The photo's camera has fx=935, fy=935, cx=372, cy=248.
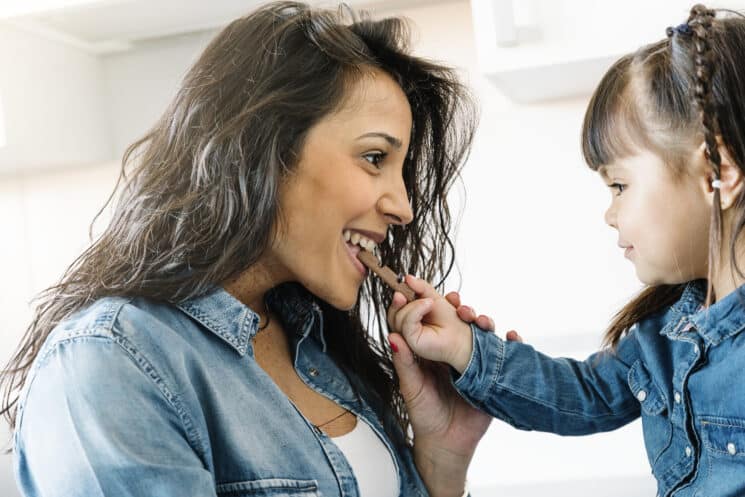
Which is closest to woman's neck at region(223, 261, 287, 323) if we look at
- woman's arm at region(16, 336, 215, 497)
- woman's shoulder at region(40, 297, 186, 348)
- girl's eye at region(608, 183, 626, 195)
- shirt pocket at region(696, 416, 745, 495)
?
woman's shoulder at region(40, 297, 186, 348)

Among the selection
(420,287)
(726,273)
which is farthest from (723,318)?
(420,287)

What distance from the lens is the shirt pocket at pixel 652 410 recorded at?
3.85 feet

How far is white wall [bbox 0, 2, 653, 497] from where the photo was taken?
1607 mm

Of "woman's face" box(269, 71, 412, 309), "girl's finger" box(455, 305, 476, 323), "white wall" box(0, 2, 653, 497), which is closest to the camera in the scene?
"woman's face" box(269, 71, 412, 309)

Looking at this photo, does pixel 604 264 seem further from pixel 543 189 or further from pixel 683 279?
pixel 683 279

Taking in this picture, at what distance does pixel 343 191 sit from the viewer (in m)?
1.03

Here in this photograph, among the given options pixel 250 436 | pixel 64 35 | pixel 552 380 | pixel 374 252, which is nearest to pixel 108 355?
pixel 250 436

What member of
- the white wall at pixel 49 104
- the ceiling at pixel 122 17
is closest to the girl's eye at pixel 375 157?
the ceiling at pixel 122 17

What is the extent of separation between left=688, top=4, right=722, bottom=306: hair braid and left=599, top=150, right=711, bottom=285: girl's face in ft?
0.11

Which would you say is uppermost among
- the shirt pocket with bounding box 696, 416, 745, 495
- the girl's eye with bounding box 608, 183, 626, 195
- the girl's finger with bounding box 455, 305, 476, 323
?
the girl's eye with bounding box 608, 183, 626, 195

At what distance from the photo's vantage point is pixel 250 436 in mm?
928

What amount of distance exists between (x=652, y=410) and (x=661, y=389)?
0.10ft

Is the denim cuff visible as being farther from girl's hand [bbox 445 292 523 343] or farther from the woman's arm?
the woman's arm

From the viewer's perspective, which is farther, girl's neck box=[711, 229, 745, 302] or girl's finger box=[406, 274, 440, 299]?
girl's finger box=[406, 274, 440, 299]
